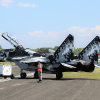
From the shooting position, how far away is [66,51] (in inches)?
838

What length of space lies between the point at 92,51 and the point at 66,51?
3.13 metres

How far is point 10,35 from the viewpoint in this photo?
Result: 27.2 metres

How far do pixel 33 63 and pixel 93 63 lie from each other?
23.6ft

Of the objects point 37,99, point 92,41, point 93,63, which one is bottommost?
point 37,99

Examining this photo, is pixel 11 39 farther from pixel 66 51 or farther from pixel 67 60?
pixel 67 60

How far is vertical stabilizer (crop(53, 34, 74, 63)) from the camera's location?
2089 centimetres

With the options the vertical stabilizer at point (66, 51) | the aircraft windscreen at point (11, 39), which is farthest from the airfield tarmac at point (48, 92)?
the aircraft windscreen at point (11, 39)

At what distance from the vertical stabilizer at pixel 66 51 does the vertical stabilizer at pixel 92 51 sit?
6.95 feet

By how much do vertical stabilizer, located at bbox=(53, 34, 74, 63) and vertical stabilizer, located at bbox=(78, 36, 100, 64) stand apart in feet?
6.95

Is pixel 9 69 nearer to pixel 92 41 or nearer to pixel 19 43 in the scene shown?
pixel 19 43

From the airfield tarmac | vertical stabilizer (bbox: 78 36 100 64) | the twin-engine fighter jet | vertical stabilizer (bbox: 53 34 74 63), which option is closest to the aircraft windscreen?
the twin-engine fighter jet

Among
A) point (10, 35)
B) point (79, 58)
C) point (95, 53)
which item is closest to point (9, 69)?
point (10, 35)

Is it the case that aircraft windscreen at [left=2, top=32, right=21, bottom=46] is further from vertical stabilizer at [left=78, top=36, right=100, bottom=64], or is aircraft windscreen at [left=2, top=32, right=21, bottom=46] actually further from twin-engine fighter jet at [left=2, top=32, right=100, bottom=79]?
vertical stabilizer at [left=78, top=36, right=100, bottom=64]

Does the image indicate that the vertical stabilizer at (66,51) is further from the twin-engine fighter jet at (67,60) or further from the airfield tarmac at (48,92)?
the airfield tarmac at (48,92)
